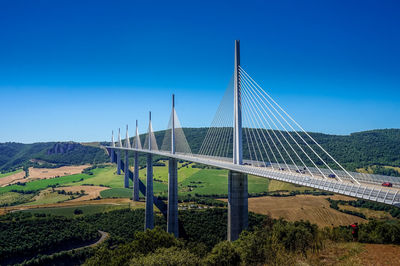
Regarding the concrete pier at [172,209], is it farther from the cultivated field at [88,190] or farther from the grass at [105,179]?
the grass at [105,179]

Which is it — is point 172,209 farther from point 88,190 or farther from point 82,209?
point 88,190

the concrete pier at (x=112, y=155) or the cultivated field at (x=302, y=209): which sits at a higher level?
the concrete pier at (x=112, y=155)

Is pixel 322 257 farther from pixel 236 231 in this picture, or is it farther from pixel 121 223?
pixel 121 223

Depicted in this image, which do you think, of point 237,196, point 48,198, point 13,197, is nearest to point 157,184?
point 48,198

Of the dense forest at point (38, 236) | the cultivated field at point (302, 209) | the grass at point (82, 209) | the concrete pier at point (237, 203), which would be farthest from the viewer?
the grass at point (82, 209)

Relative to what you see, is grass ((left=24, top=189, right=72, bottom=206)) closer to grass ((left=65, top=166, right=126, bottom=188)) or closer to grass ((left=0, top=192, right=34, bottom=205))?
grass ((left=0, top=192, right=34, bottom=205))

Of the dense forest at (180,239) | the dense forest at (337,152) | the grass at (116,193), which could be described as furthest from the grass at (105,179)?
the dense forest at (180,239)

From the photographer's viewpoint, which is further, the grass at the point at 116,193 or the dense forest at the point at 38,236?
the grass at the point at 116,193

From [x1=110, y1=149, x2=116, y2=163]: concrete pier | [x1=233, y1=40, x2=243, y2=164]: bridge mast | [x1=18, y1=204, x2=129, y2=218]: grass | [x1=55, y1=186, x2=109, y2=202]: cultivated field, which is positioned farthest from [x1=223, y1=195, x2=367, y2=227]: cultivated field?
[x1=110, y1=149, x2=116, y2=163]: concrete pier
